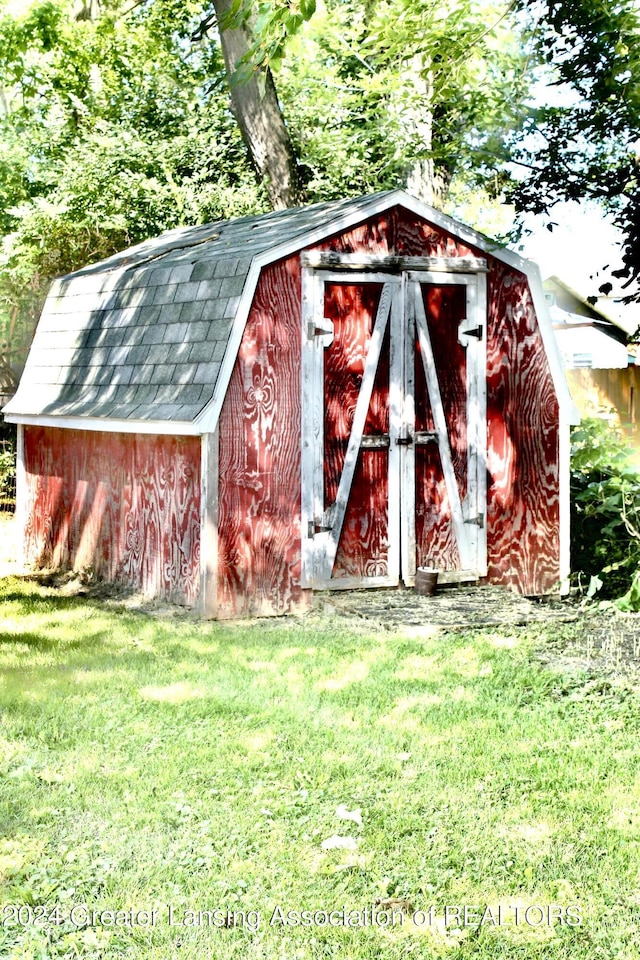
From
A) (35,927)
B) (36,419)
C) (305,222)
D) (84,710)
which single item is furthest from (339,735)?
(36,419)

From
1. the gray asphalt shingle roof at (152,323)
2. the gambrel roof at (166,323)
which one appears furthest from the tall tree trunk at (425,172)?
the gambrel roof at (166,323)

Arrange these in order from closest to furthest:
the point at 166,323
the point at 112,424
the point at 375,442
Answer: the point at 375,442
the point at 112,424
the point at 166,323

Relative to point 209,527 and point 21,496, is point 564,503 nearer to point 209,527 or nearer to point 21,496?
point 209,527

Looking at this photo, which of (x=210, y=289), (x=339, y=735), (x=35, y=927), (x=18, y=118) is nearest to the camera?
(x=35, y=927)

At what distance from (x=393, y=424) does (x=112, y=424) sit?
2244 millimetres

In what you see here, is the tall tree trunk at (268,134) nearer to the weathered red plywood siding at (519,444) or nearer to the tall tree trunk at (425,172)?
the tall tree trunk at (425,172)

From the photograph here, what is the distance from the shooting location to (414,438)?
9711 millimetres

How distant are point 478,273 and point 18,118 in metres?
12.8

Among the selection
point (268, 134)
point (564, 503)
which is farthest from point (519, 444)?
point (268, 134)

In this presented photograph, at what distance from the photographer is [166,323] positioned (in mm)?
9883

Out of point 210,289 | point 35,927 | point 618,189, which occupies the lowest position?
point 35,927

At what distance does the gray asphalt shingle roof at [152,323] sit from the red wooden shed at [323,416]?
31 millimetres

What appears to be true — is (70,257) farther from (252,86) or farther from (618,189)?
(618,189)

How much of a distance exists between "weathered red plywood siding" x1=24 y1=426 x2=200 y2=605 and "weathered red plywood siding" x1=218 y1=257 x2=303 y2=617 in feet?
0.95
